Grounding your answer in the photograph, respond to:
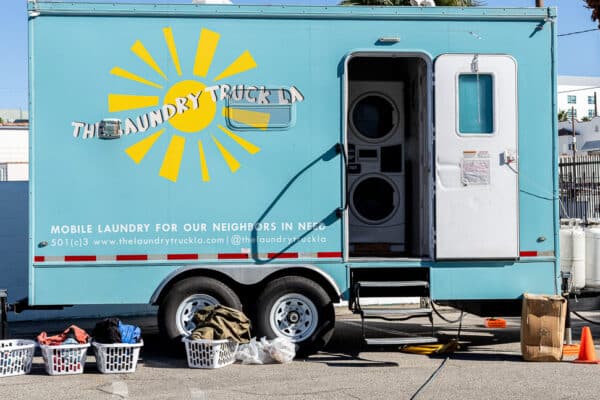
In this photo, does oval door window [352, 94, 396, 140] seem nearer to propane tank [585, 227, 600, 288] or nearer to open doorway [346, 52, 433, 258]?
open doorway [346, 52, 433, 258]

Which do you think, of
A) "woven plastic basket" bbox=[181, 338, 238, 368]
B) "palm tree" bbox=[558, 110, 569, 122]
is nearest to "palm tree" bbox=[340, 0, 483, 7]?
"woven plastic basket" bbox=[181, 338, 238, 368]

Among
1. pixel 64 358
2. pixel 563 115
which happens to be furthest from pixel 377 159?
pixel 563 115

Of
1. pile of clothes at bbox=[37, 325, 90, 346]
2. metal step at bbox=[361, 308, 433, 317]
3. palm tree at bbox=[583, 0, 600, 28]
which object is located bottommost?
pile of clothes at bbox=[37, 325, 90, 346]

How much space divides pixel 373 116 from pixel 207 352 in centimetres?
392

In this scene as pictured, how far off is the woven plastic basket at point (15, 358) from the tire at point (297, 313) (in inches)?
93.4

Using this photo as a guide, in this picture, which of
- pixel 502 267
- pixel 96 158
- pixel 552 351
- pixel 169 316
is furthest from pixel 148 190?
pixel 552 351

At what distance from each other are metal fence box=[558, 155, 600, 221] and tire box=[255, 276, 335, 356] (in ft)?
23.9

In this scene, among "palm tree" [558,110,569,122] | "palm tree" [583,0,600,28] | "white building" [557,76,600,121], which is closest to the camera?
"palm tree" [583,0,600,28]

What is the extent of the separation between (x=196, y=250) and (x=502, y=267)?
11.0 ft

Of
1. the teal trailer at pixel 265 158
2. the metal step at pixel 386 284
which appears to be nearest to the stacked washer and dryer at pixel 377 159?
the teal trailer at pixel 265 158

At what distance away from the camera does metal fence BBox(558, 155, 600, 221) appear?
15431mm

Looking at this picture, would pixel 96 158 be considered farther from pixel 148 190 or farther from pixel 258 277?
pixel 258 277

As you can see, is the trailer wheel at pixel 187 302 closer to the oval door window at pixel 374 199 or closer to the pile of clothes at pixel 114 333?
the pile of clothes at pixel 114 333

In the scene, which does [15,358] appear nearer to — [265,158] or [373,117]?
[265,158]
